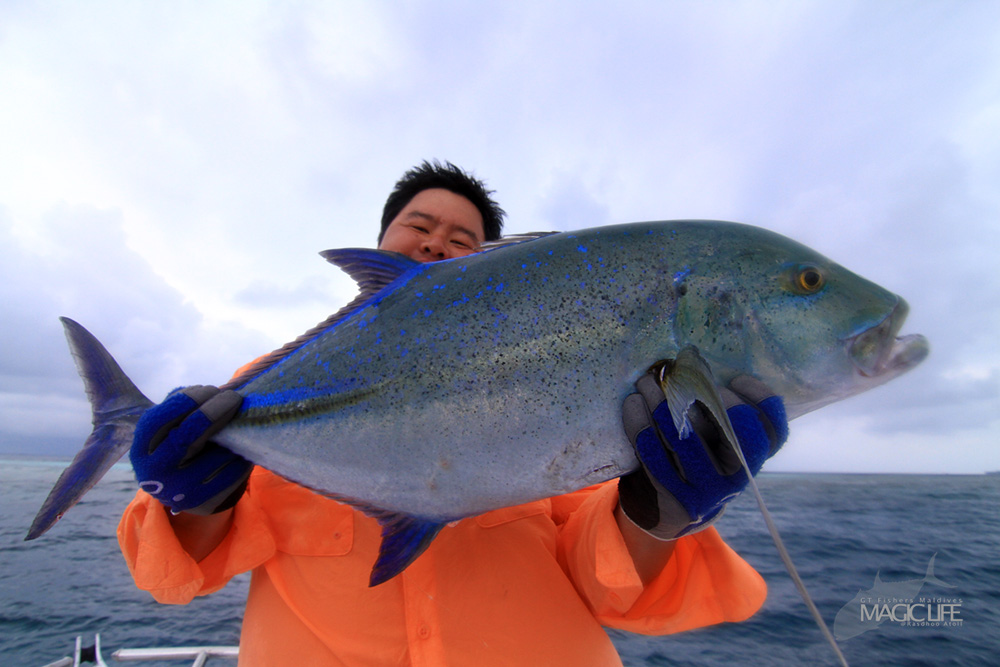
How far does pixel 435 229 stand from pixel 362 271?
103 centimetres

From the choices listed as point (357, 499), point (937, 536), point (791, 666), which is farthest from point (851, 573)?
point (357, 499)

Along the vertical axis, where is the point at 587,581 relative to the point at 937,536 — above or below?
above

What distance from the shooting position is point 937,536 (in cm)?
1063

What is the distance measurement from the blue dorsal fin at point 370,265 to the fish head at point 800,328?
3.47ft

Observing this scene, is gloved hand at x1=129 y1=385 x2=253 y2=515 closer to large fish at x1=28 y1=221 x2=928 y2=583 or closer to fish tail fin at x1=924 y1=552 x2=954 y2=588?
large fish at x1=28 y1=221 x2=928 y2=583

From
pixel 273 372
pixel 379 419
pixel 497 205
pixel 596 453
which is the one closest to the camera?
pixel 596 453

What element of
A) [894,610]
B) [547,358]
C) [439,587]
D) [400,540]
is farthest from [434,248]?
[894,610]

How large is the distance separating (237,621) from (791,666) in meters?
6.71

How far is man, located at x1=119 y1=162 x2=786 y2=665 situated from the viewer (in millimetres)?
1630

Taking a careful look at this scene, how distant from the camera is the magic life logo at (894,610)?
5660 millimetres

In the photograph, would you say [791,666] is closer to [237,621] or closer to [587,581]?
[587,581]

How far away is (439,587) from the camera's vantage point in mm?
1785

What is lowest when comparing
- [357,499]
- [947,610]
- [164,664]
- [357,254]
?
[947,610]

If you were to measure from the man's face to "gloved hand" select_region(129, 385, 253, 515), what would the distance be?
1289 mm
